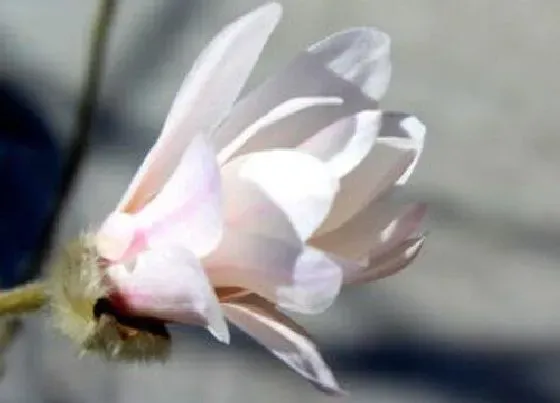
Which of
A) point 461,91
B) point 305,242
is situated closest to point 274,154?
point 305,242

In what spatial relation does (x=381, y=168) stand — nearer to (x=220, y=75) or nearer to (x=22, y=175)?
(x=220, y=75)

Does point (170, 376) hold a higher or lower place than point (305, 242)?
lower

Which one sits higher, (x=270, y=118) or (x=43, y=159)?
(x=270, y=118)

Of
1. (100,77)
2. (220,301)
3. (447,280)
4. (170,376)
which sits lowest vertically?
(170,376)

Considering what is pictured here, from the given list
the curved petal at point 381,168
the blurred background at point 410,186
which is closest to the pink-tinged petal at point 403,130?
the curved petal at point 381,168

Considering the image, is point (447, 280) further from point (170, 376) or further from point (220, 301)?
point (220, 301)

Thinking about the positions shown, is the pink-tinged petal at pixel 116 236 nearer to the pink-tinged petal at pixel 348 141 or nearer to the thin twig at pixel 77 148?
the pink-tinged petal at pixel 348 141

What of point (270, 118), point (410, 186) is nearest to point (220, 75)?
point (270, 118)
